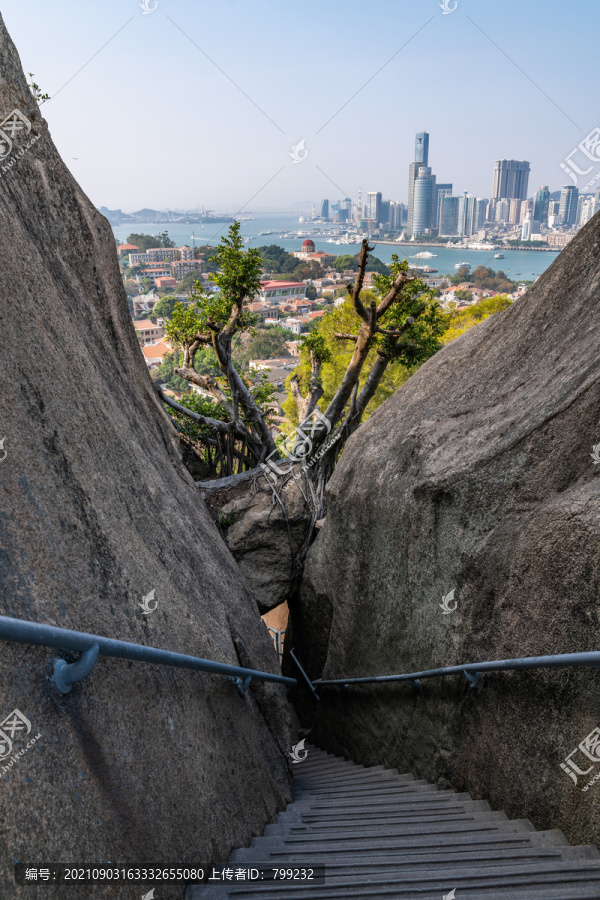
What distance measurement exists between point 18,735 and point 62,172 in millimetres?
4754

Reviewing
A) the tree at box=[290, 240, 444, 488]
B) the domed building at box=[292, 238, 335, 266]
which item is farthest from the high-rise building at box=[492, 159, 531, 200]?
Result: the tree at box=[290, 240, 444, 488]

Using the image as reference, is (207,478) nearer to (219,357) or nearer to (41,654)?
(219,357)

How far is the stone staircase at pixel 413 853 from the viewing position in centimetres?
241

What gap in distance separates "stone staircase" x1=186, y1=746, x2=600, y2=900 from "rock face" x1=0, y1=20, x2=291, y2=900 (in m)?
0.29

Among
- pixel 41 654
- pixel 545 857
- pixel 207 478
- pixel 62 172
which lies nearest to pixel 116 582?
pixel 41 654

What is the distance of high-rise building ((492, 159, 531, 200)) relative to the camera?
72125 millimetres

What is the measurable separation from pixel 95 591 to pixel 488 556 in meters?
2.90

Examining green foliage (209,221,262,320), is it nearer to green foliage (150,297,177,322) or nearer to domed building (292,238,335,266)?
green foliage (150,297,177,322)

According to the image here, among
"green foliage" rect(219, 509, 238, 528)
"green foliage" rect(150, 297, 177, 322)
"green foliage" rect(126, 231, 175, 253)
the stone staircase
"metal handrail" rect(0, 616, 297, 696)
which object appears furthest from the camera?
"green foliage" rect(126, 231, 175, 253)

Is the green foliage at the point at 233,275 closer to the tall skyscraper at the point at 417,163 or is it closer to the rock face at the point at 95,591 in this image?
the rock face at the point at 95,591

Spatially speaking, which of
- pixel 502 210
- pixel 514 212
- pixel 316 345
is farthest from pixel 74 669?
pixel 502 210

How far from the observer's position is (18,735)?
6.16 ft

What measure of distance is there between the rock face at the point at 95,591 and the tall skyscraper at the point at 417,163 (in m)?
63.1

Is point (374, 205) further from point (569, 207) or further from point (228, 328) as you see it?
point (228, 328)
